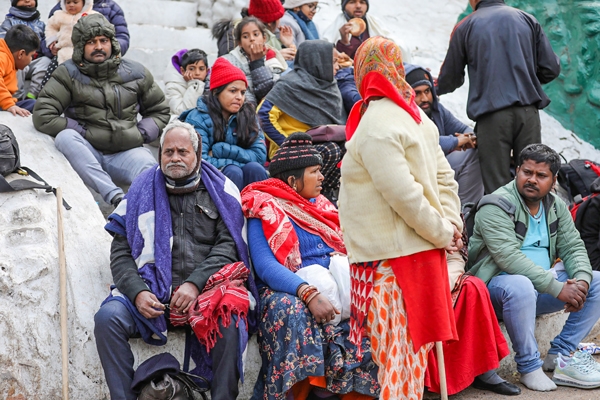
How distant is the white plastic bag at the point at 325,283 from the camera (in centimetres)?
438

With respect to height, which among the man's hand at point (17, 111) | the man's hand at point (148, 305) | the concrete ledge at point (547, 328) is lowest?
the concrete ledge at point (547, 328)

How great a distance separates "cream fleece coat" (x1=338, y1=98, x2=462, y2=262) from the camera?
3.40 m

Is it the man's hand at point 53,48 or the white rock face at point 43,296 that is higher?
the man's hand at point 53,48

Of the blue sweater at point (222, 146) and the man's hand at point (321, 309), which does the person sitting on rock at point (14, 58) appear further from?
the man's hand at point (321, 309)

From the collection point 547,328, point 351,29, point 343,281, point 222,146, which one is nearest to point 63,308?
point 343,281

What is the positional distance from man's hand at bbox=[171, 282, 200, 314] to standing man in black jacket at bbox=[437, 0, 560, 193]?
2.86 m

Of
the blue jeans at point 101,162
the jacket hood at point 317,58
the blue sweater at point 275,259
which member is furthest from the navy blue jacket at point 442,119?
the blue jeans at point 101,162

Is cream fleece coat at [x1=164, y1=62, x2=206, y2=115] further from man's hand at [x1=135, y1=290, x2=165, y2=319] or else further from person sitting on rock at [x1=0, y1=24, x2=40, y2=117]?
man's hand at [x1=135, y1=290, x2=165, y2=319]

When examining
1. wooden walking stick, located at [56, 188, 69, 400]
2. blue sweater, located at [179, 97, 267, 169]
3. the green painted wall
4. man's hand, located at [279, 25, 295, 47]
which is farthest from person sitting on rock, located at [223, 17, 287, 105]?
the green painted wall

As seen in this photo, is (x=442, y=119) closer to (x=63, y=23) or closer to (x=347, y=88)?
(x=347, y=88)

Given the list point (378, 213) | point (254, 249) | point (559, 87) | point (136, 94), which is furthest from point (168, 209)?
point (559, 87)

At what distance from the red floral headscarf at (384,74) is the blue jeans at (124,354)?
1470 mm

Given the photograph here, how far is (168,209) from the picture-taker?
4418mm

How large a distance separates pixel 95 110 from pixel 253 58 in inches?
62.5
